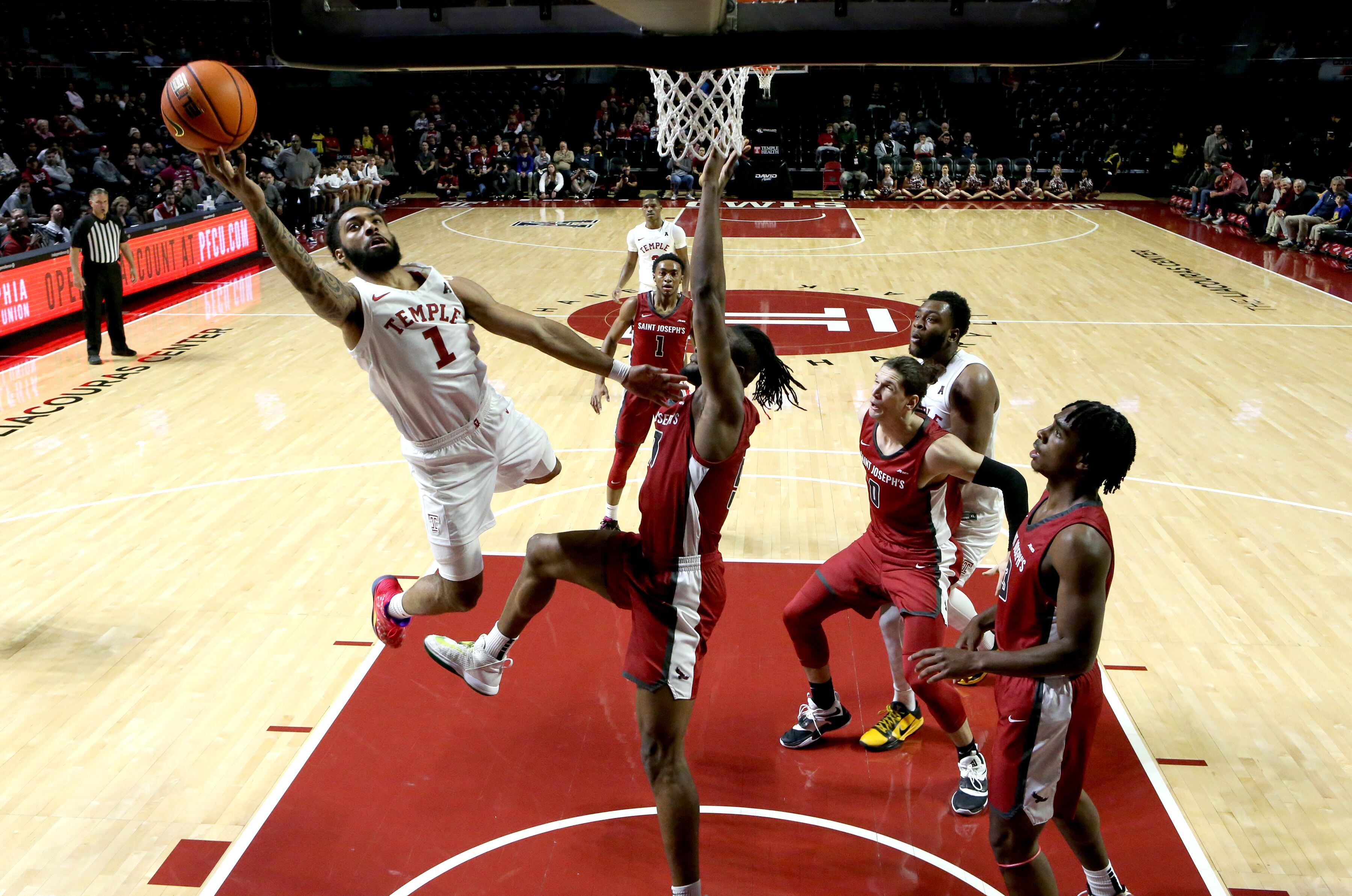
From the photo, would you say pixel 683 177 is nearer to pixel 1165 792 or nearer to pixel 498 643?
pixel 498 643

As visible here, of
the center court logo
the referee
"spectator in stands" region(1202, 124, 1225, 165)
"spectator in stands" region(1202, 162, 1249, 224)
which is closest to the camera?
the referee

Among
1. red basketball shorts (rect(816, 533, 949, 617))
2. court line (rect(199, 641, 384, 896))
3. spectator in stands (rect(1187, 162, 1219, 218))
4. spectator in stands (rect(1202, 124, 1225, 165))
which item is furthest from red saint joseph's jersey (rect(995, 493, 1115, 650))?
spectator in stands (rect(1202, 124, 1225, 165))

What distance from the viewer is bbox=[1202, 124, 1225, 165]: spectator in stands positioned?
2177cm

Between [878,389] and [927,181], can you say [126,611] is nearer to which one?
[878,389]

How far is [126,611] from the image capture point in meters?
5.62

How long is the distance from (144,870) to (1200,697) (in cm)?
423

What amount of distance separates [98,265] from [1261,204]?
1704 centimetres

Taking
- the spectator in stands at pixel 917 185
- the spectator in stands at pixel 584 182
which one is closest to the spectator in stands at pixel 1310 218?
the spectator in stands at pixel 917 185

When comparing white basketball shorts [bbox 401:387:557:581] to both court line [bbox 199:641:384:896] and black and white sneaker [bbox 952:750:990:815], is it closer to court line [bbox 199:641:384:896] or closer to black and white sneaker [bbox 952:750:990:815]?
court line [bbox 199:641:384:896]

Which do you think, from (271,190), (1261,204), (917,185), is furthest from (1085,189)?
(271,190)

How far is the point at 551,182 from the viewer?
80.8 feet

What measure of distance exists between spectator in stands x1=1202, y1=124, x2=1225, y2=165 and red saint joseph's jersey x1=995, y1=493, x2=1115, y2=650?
21.5 metres

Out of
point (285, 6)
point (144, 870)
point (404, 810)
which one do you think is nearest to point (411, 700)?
point (404, 810)

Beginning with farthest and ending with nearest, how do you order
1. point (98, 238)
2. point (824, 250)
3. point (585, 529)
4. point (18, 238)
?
1. point (824, 250)
2. point (18, 238)
3. point (98, 238)
4. point (585, 529)
